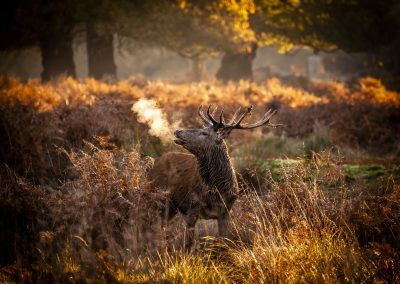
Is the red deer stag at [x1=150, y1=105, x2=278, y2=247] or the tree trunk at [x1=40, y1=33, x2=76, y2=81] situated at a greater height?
the tree trunk at [x1=40, y1=33, x2=76, y2=81]

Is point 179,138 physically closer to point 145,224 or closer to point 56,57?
point 145,224

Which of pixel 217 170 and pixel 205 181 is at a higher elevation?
pixel 217 170

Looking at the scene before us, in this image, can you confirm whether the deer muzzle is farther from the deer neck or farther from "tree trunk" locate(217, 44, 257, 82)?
"tree trunk" locate(217, 44, 257, 82)

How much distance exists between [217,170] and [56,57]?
53.6 feet

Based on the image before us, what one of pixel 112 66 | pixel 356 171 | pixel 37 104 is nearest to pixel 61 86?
pixel 37 104

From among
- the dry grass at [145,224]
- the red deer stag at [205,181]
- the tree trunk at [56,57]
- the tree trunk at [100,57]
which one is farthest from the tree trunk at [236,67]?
the red deer stag at [205,181]

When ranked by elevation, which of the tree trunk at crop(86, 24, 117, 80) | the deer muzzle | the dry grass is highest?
the tree trunk at crop(86, 24, 117, 80)

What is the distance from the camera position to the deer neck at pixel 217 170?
564cm

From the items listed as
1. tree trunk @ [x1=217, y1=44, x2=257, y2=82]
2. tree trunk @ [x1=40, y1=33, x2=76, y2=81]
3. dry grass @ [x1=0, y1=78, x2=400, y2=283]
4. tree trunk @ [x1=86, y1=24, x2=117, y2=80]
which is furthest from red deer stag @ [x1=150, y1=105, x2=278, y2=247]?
tree trunk @ [x1=217, y1=44, x2=257, y2=82]

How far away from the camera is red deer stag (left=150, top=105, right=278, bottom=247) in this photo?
18.1 ft

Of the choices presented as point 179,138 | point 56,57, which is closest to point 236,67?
point 56,57

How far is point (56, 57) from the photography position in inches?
790

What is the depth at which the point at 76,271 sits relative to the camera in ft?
12.6

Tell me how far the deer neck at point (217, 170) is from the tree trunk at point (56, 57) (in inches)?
586
